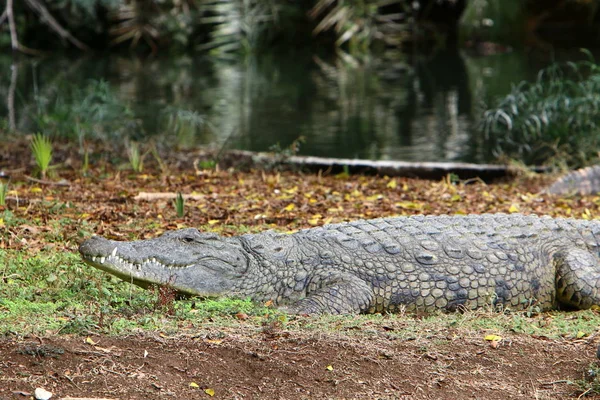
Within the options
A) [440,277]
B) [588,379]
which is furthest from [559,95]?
[588,379]

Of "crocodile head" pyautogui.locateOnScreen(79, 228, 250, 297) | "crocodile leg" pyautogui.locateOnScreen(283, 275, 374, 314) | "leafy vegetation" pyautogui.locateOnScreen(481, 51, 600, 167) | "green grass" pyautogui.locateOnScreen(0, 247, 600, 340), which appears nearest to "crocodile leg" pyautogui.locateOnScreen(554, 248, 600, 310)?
"green grass" pyautogui.locateOnScreen(0, 247, 600, 340)

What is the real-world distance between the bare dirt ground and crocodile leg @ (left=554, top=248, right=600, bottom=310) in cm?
128

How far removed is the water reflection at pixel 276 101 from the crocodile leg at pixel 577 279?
5474mm

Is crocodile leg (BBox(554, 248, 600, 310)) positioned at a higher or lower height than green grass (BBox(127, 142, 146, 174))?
lower

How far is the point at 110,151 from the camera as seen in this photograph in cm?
966

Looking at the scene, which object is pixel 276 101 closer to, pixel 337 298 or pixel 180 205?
pixel 180 205

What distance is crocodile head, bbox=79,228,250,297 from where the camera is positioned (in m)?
4.81

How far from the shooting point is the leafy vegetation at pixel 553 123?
9.80 meters

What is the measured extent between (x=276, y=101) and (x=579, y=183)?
8944mm

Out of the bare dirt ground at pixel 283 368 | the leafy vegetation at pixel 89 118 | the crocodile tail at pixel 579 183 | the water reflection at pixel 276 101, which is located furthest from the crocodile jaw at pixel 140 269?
the leafy vegetation at pixel 89 118

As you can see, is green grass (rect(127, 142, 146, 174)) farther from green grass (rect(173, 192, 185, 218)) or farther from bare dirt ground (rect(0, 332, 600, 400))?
bare dirt ground (rect(0, 332, 600, 400))

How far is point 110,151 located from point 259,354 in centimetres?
610

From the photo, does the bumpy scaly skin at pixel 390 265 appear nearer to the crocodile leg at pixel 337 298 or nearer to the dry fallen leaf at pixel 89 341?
the crocodile leg at pixel 337 298

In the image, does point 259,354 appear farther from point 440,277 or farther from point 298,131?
point 298,131
